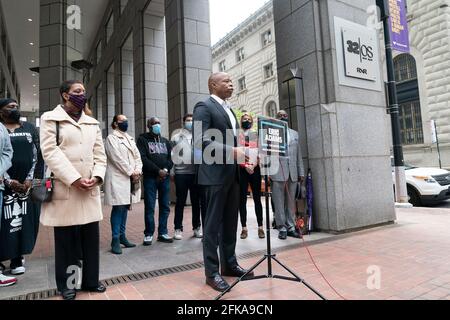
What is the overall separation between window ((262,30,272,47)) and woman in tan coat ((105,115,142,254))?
31.3 meters

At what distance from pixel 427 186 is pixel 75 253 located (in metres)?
9.31

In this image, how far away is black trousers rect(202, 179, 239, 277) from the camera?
3.31 meters

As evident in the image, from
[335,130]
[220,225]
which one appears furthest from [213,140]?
[335,130]

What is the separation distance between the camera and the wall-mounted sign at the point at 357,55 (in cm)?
570

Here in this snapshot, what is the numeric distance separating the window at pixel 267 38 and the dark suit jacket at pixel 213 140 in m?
32.5

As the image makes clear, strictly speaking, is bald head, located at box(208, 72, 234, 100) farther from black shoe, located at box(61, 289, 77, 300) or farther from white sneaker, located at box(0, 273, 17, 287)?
white sneaker, located at box(0, 273, 17, 287)

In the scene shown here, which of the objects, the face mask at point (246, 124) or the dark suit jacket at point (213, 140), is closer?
the dark suit jacket at point (213, 140)

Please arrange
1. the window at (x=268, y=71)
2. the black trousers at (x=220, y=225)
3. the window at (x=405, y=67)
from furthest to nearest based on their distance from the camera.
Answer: the window at (x=268, y=71), the window at (x=405, y=67), the black trousers at (x=220, y=225)

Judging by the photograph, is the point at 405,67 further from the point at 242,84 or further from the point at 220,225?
the point at 220,225

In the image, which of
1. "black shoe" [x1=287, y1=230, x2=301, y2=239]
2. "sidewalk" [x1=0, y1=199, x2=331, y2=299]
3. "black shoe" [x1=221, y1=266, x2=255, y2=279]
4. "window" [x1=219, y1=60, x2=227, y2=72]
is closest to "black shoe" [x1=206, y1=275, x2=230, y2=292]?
"black shoe" [x1=221, y1=266, x2=255, y2=279]

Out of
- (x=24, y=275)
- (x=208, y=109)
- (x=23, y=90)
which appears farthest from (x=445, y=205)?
(x=23, y=90)

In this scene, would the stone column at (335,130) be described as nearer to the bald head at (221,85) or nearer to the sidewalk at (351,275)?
the sidewalk at (351,275)

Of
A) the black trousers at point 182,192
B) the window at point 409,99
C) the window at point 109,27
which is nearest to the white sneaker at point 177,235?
the black trousers at point 182,192

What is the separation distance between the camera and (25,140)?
3887 millimetres
